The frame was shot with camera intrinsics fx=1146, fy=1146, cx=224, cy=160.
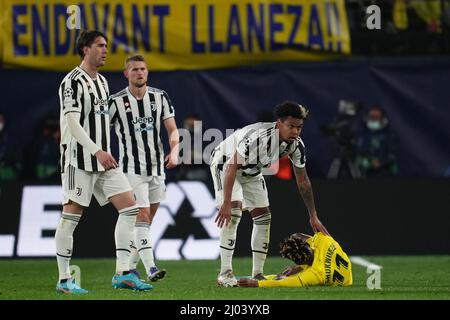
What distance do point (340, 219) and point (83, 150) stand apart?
534 cm

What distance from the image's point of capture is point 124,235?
901cm

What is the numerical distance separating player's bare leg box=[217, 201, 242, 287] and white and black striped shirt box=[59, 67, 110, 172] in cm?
138

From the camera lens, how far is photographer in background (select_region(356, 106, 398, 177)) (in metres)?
14.5

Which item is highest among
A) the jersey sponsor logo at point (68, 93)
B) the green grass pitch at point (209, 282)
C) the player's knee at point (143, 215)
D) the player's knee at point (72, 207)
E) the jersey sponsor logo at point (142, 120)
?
the jersey sponsor logo at point (68, 93)

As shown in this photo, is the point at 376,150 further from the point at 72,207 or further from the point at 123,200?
the point at 72,207

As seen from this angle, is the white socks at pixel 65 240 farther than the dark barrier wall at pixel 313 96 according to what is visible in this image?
No

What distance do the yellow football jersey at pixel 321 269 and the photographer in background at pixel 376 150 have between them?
208 inches

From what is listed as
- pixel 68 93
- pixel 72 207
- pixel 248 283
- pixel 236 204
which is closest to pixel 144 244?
pixel 236 204

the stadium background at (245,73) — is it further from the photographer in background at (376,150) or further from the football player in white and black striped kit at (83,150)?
the football player in white and black striped kit at (83,150)

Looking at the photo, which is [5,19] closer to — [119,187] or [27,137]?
[27,137]

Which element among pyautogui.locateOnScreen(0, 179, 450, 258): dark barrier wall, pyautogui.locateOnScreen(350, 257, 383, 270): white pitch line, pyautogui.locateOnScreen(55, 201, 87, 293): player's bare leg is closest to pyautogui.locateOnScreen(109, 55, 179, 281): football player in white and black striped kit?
pyautogui.locateOnScreen(55, 201, 87, 293): player's bare leg

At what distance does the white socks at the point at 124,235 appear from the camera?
8938 mm

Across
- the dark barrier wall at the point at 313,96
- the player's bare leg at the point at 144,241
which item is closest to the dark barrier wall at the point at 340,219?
the dark barrier wall at the point at 313,96

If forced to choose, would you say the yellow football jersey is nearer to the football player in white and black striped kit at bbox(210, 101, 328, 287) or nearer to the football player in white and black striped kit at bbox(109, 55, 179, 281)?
the football player in white and black striped kit at bbox(210, 101, 328, 287)
